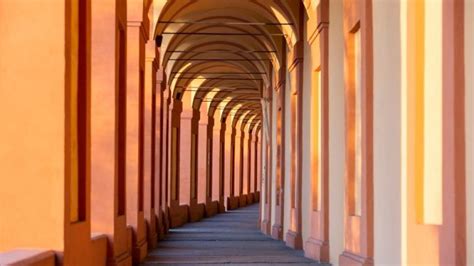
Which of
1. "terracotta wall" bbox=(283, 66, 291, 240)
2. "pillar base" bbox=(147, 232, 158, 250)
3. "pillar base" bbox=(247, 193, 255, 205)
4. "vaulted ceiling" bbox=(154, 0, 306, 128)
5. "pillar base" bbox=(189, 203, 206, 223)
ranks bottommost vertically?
"pillar base" bbox=(247, 193, 255, 205)

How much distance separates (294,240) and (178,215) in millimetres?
14858

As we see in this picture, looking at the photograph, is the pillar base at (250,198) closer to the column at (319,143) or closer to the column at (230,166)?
the column at (230,166)

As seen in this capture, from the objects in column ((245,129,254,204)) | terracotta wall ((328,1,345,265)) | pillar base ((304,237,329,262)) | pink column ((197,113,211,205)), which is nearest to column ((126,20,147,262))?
pillar base ((304,237,329,262))

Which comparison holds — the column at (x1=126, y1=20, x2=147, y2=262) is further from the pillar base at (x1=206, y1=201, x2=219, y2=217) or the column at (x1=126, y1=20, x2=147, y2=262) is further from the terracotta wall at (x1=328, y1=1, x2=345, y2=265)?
the pillar base at (x1=206, y1=201, x2=219, y2=217)

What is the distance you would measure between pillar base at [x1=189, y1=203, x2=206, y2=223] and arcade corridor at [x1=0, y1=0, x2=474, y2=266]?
13762 mm

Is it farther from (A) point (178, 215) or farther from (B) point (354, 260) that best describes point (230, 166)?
(B) point (354, 260)

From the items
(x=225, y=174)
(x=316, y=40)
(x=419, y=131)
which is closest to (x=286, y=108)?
(x=316, y=40)

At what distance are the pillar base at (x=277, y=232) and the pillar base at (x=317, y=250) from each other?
282 inches

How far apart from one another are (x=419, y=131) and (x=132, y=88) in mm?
8793

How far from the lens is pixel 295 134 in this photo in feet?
72.8

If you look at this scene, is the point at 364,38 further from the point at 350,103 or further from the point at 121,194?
the point at 121,194

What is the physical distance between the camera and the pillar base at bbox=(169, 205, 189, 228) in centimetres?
3429

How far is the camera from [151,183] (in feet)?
72.0

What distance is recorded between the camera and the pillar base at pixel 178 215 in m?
34.3
